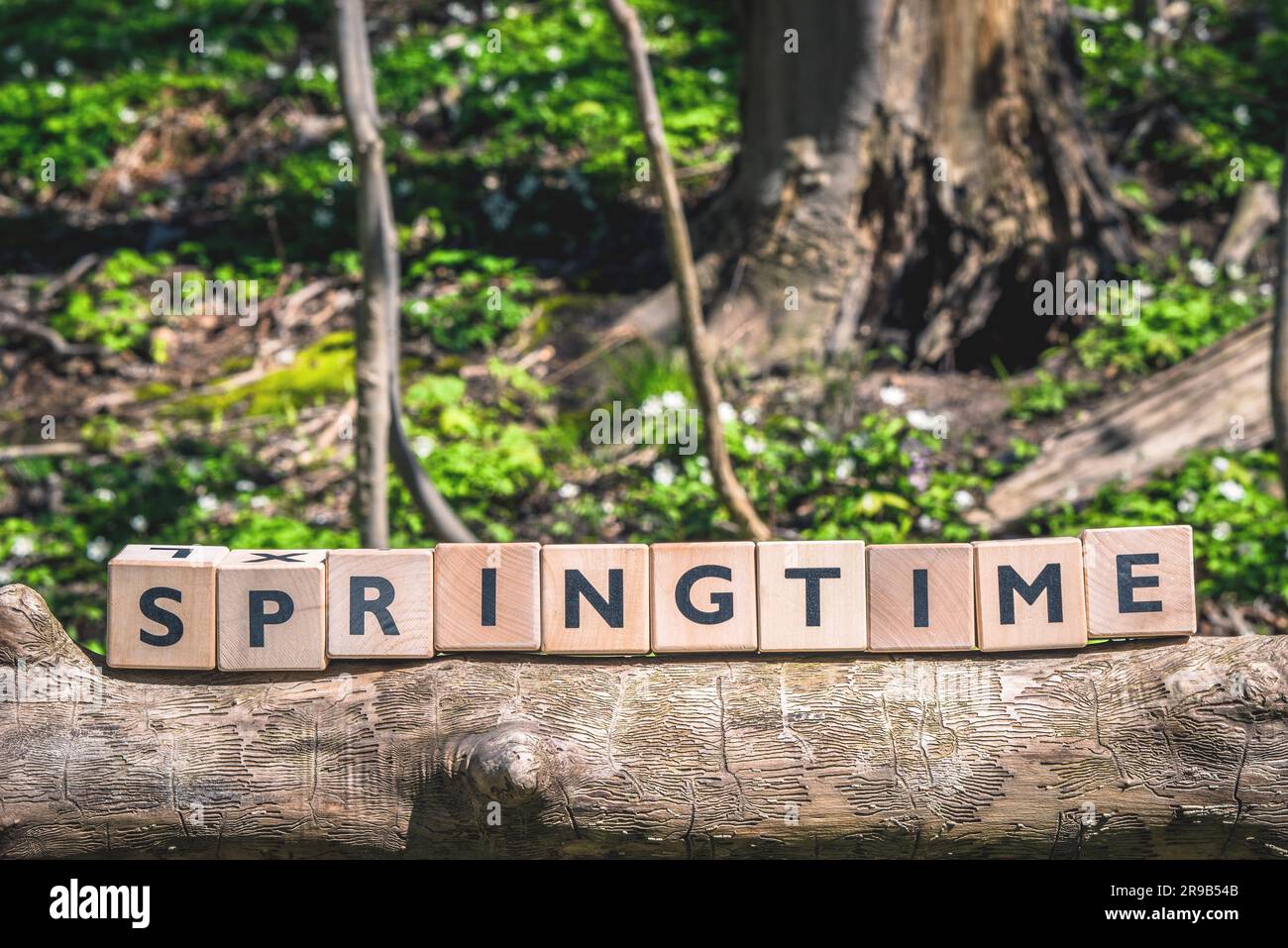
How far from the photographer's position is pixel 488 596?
256cm

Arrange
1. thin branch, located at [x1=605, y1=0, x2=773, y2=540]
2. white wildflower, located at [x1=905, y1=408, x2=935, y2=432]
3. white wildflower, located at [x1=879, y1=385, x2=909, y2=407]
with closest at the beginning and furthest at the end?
thin branch, located at [x1=605, y1=0, x2=773, y2=540] → white wildflower, located at [x1=905, y1=408, x2=935, y2=432] → white wildflower, located at [x1=879, y1=385, x2=909, y2=407]

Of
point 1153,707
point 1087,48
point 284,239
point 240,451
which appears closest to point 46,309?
point 284,239

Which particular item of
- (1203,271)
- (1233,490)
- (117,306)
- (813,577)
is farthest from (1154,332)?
(117,306)

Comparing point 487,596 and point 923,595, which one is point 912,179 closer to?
point 923,595

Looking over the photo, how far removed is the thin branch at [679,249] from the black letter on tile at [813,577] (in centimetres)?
141

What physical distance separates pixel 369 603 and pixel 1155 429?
330 cm

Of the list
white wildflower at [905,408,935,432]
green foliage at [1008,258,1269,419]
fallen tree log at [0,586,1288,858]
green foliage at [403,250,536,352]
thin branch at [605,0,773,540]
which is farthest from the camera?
green foliage at [403,250,536,352]

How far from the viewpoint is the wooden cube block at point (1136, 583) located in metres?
2.54

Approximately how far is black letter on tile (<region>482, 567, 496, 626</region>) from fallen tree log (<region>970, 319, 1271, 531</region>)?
240 centimetres

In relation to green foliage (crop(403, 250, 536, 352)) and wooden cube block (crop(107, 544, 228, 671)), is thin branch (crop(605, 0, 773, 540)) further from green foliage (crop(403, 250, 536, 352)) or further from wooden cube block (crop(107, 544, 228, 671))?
green foliage (crop(403, 250, 536, 352))

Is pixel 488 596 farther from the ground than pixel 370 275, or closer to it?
closer to it

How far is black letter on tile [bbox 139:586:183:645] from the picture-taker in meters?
2.58

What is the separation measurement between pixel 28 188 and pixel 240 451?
320cm

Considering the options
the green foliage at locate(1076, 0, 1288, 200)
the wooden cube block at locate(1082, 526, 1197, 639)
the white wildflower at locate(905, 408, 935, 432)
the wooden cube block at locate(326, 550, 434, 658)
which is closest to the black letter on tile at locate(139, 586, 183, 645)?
the wooden cube block at locate(326, 550, 434, 658)
